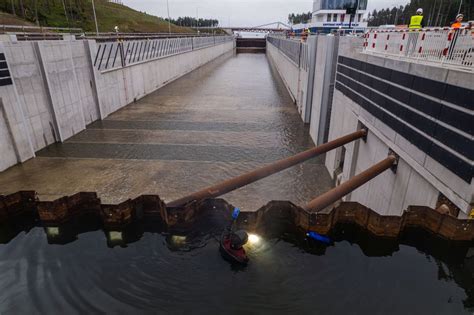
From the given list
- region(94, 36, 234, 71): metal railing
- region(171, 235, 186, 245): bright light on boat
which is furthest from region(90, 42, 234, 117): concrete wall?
region(171, 235, 186, 245): bright light on boat

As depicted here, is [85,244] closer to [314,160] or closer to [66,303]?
[66,303]

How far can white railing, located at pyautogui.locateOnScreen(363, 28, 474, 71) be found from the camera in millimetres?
5680

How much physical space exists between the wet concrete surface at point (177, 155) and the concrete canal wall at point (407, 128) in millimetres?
2968

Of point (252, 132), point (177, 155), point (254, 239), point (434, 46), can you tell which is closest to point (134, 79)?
point (252, 132)

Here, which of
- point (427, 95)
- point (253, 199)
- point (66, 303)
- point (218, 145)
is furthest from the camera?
point (218, 145)

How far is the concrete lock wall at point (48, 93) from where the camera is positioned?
13.5 metres

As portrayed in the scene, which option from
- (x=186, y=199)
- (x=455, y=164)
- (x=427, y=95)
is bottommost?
(x=186, y=199)

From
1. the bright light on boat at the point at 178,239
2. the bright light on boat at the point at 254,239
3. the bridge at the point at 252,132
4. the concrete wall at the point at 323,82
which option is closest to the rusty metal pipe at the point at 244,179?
the bridge at the point at 252,132

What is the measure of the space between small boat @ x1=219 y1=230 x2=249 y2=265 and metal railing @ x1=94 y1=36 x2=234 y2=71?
2026 centimetres

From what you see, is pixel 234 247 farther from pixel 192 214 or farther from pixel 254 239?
pixel 192 214

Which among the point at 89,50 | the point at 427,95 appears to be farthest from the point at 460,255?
the point at 89,50

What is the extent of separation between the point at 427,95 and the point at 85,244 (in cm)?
752

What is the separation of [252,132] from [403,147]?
39.3 feet

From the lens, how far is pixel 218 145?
54.3ft
